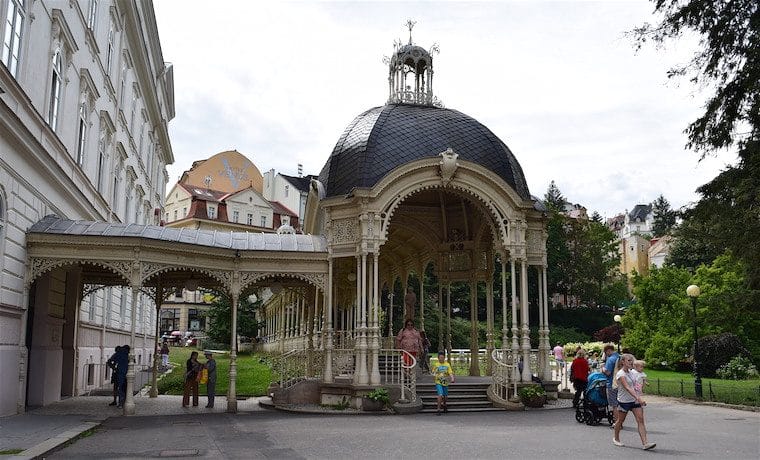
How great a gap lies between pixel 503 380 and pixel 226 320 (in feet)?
102

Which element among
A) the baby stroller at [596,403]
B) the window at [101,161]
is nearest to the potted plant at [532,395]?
the baby stroller at [596,403]

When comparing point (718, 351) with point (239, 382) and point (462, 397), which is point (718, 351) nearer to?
point (462, 397)

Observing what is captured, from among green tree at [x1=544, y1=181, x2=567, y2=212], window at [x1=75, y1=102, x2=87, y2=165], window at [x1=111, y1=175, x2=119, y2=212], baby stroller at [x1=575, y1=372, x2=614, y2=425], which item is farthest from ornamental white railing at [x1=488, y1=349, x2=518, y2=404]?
green tree at [x1=544, y1=181, x2=567, y2=212]

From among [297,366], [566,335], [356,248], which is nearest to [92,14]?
[356,248]

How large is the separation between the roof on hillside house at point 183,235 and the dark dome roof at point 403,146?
1.93 meters

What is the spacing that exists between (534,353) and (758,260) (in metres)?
6.37

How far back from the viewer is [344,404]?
17.4 m

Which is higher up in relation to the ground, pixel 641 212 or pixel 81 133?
pixel 641 212

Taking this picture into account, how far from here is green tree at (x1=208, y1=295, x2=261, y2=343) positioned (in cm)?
4581

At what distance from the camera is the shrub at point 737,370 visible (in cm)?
3142

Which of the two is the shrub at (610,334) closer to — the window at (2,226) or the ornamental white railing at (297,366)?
the ornamental white railing at (297,366)

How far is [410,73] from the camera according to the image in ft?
76.4

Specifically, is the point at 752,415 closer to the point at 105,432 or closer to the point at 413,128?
the point at 413,128

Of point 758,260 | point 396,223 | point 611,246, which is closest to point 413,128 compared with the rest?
point 396,223
